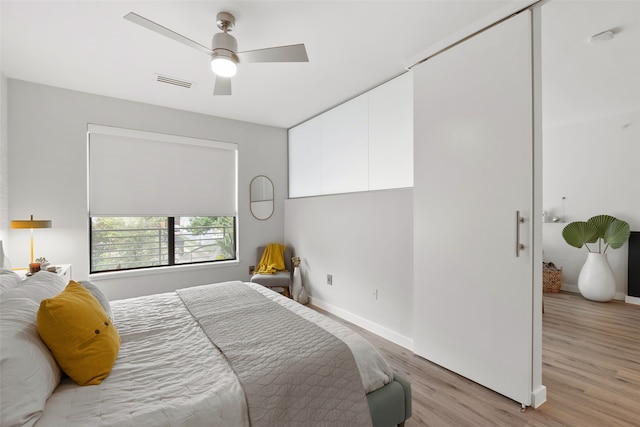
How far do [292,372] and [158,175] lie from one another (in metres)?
3.36

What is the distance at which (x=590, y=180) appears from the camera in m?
4.49

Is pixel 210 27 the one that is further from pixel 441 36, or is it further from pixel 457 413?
pixel 457 413

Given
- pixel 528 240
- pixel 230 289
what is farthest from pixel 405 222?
pixel 230 289

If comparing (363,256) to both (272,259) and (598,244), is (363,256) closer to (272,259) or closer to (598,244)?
(272,259)

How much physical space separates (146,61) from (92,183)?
1.66m

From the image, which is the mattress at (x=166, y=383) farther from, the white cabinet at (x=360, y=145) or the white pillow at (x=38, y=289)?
the white cabinet at (x=360, y=145)

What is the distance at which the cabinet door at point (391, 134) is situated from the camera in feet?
9.33

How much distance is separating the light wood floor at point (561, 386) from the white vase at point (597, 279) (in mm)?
944

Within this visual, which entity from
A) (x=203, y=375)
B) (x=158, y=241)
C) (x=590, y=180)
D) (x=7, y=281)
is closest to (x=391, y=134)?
(x=203, y=375)

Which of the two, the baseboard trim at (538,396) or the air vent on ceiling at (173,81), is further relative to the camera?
the air vent on ceiling at (173,81)

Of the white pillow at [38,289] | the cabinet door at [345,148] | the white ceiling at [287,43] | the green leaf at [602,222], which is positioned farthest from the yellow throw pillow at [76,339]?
the green leaf at [602,222]

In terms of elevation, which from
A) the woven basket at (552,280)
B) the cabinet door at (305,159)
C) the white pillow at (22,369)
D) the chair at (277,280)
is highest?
the cabinet door at (305,159)

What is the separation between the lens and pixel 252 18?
6.90 feet

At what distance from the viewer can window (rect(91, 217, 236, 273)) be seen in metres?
3.57
